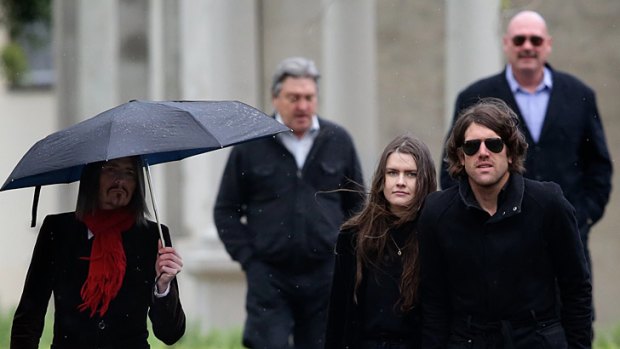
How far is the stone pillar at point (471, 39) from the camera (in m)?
12.5

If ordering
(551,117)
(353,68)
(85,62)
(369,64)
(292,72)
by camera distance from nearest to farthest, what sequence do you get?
(551,117) → (292,72) → (353,68) → (369,64) → (85,62)

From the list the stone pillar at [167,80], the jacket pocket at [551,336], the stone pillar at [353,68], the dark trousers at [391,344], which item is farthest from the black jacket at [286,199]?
the stone pillar at [167,80]

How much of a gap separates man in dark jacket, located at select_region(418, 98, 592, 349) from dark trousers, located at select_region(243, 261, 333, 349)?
242cm

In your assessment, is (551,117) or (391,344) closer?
(391,344)

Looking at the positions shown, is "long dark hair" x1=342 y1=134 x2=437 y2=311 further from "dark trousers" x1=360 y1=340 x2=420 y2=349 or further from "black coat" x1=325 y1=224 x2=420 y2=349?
"dark trousers" x1=360 y1=340 x2=420 y2=349

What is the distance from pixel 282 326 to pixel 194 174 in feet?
18.7

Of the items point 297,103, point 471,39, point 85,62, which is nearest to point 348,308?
point 297,103

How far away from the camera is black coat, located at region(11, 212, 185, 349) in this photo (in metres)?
6.60

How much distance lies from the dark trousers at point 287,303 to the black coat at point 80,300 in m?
2.37

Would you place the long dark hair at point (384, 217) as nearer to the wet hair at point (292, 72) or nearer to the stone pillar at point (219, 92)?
the wet hair at point (292, 72)

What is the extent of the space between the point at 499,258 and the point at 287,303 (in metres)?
2.77

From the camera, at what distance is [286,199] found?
9156 millimetres

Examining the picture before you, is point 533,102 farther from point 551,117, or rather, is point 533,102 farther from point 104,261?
point 104,261

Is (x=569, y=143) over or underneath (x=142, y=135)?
underneath
